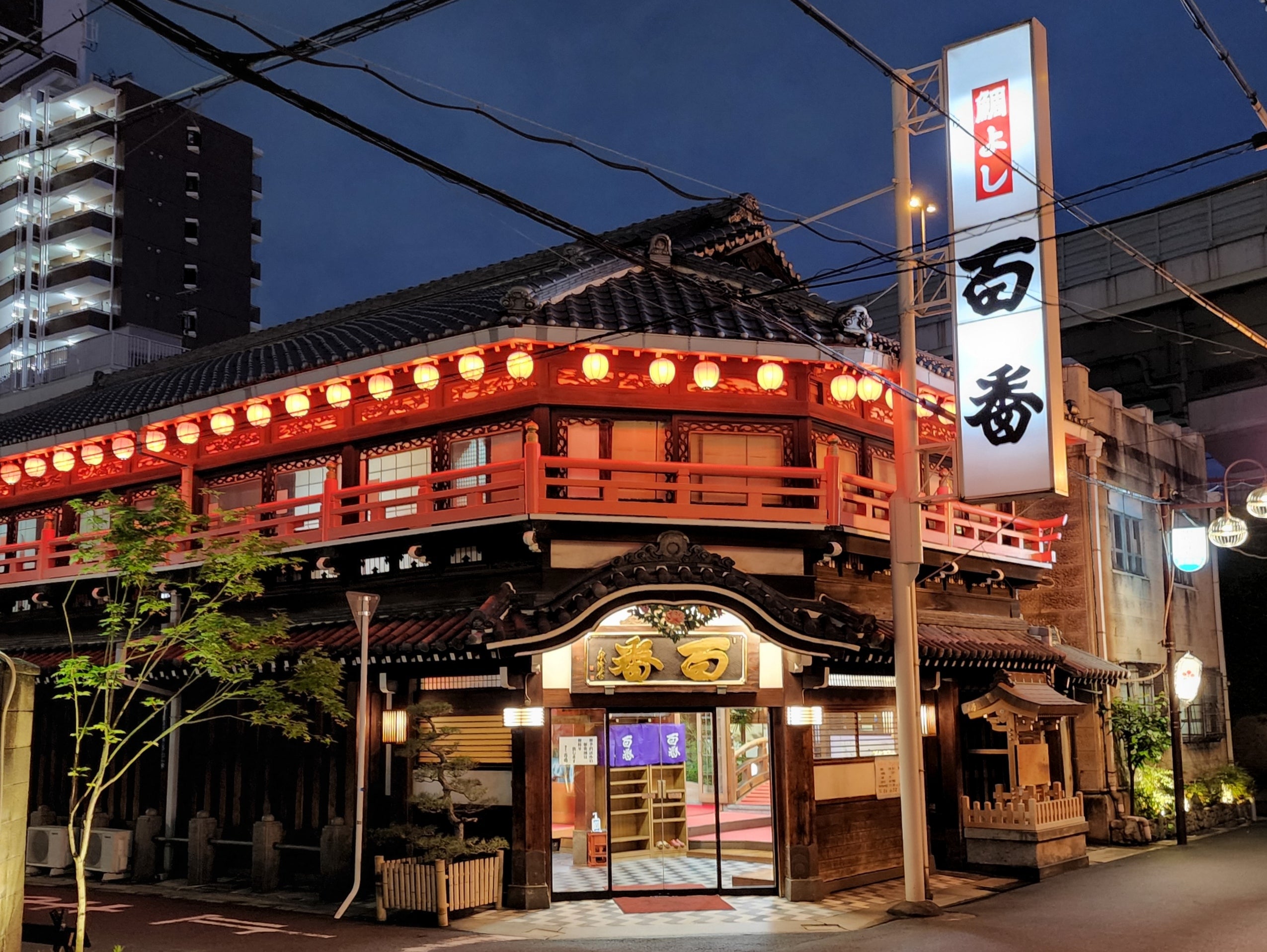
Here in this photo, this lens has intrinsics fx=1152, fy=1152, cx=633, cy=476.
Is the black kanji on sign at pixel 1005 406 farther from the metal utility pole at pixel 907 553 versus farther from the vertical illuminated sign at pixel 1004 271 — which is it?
the metal utility pole at pixel 907 553

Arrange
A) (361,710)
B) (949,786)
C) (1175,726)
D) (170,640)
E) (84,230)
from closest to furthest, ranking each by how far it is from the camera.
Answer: (170,640) < (361,710) < (949,786) < (1175,726) < (84,230)

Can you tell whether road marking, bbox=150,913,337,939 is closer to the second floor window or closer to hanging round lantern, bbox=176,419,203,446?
hanging round lantern, bbox=176,419,203,446

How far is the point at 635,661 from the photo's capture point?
18156 millimetres

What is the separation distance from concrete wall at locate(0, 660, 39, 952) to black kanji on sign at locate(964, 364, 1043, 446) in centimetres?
1325

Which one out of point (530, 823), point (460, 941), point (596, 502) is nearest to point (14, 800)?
point (460, 941)

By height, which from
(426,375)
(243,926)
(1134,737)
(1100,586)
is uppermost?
(426,375)

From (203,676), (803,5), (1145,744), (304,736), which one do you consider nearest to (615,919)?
(304,736)

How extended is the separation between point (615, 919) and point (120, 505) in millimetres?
8999

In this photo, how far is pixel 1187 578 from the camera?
33.2 metres

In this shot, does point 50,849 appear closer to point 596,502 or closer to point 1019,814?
point 596,502

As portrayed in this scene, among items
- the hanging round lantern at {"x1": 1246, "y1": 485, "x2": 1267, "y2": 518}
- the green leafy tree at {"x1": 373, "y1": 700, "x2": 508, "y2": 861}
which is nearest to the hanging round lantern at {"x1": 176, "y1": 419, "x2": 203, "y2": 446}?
the green leafy tree at {"x1": 373, "y1": 700, "x2": 508, "y2": 861}

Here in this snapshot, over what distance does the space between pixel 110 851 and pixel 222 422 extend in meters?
8.31

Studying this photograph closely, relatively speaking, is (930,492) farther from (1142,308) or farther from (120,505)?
(1142,308)

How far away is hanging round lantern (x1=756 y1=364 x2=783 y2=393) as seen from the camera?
19703mm
